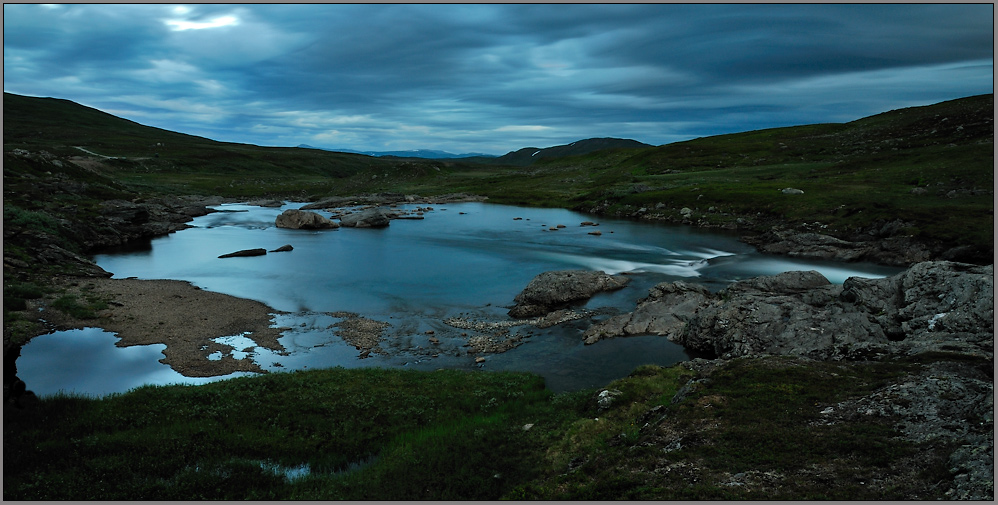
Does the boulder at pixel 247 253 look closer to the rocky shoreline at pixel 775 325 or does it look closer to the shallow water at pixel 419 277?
the shallow water at pixel 419 277

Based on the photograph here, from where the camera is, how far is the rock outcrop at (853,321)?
18203 mm

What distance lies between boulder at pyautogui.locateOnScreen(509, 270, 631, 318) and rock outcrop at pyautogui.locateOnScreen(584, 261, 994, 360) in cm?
550

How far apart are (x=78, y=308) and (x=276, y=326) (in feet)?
37.3

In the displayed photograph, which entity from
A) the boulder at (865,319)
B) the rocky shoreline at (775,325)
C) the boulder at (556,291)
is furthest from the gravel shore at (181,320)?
the boulder at (865,319)

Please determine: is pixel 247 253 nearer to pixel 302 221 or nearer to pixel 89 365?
pixel 302 221

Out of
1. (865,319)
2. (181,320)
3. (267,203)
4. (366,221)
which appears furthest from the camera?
(267,203)

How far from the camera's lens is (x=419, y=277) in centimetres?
4559

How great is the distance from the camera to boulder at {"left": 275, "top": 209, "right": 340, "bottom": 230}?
7600 centimetres

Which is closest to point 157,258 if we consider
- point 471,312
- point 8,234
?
point 8,234

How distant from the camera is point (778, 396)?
1422 cm

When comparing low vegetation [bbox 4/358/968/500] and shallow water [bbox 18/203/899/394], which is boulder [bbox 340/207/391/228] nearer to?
shallow water [bbox 18/203/899/394]

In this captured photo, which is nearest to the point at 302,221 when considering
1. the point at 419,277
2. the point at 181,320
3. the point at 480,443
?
the point at 419,277

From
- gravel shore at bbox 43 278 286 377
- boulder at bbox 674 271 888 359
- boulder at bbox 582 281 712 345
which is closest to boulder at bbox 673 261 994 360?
boulder at bbox 674 271 888 359

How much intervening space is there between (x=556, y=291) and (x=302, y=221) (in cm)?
5354
